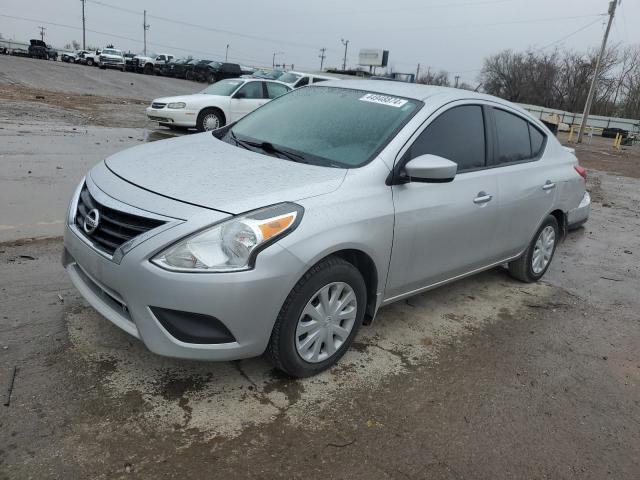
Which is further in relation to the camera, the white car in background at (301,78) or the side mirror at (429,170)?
the white car in background at (301,78)

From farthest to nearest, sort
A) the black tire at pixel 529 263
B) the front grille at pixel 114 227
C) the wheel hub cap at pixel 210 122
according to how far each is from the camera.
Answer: the wheel hub cap at pixel 210 122, the black tire at pixel 529 263, the front grille at pixel 114 227

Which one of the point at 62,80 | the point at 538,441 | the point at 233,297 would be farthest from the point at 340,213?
the point at 62,80

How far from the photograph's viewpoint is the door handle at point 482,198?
3954 millimetres

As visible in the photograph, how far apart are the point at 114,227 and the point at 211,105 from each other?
1120 cm

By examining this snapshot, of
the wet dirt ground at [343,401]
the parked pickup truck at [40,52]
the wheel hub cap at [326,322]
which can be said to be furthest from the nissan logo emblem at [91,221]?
the parked pickup truck at [40,52]

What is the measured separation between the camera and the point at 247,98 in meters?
13.9

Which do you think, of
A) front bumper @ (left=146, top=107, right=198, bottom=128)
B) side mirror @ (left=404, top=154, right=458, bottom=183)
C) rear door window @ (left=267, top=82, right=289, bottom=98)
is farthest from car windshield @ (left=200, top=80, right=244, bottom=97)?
side mirror @ (left=404, top=154, right=458, bottom=183)

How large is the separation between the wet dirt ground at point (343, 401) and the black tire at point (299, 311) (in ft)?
0.44

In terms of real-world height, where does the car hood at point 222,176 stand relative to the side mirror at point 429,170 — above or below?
below

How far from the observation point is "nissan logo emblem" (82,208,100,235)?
2875 mm

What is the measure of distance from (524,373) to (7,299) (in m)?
3.53

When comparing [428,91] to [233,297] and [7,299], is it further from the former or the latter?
[7,299]

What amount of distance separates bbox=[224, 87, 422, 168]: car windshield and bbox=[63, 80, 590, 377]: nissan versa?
15mm

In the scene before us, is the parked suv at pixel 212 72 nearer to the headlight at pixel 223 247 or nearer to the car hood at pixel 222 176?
the car hood at pixel 222 176
